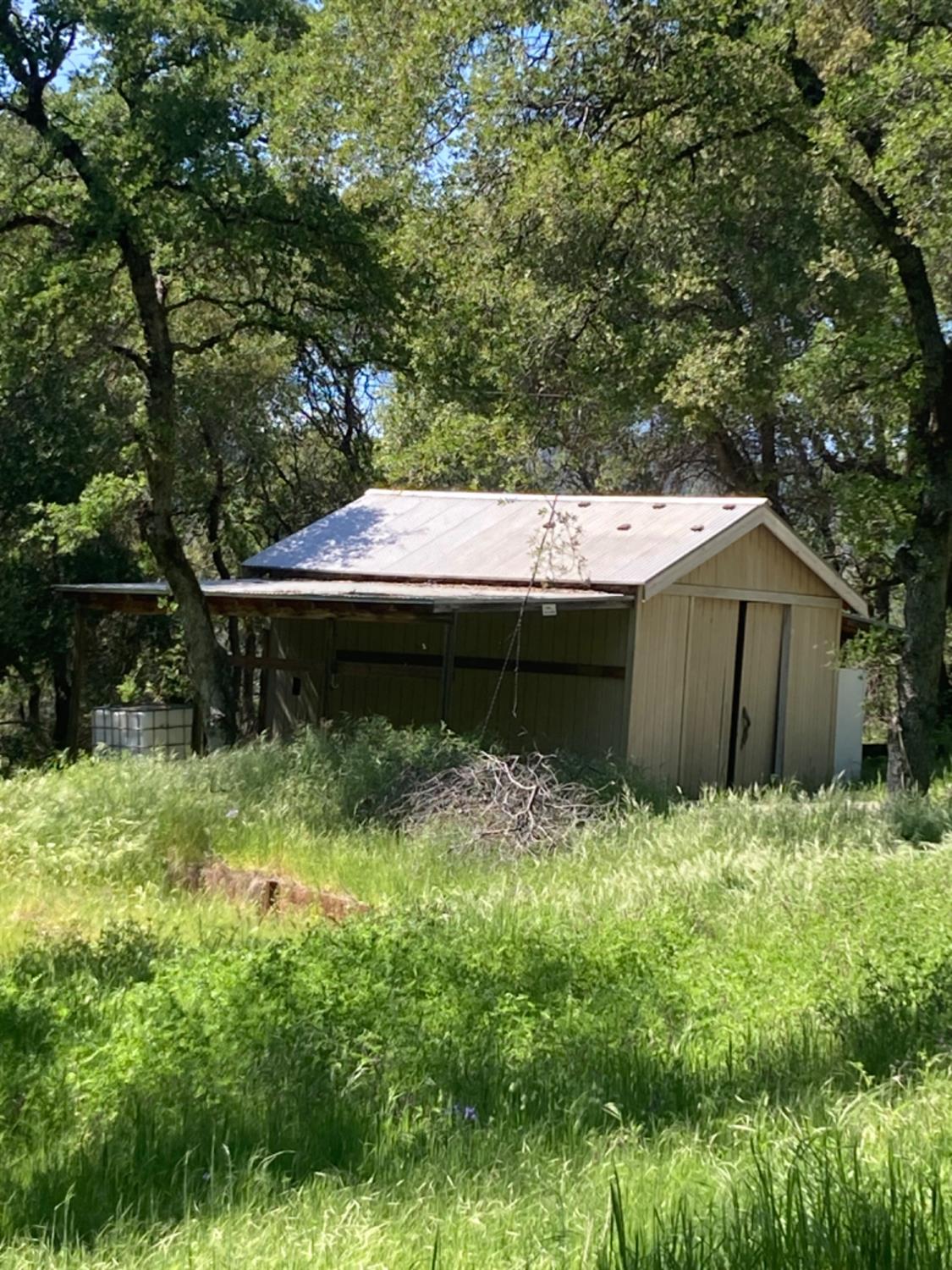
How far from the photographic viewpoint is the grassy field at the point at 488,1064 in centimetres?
340

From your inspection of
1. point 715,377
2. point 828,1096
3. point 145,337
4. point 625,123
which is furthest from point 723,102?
point 828,1096

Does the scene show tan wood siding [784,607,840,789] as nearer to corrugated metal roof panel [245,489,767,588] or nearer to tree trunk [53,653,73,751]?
corrugated metal roof panel [245,489,767,588]

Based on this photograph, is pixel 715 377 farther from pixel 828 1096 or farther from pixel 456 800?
pixel 828 1096

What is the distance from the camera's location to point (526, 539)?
55.9 feet

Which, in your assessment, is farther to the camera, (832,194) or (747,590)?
(832,194)

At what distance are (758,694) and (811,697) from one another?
1410mm

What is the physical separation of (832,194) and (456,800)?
13.0 m

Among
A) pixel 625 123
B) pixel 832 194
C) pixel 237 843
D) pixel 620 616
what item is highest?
pixel 832 194

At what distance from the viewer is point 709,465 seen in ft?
88.1

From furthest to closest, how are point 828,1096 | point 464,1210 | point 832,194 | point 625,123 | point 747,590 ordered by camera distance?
Result: 1. point 832,194
2. point 747,590
3. point 625,123
4. point 828,1096
5. point 464,1210

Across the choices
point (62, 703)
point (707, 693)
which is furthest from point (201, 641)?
point (62, 703)

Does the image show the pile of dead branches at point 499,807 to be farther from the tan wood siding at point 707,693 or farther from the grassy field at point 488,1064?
the tan wood siding at point 707,693

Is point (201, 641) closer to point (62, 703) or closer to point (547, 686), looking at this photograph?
point (547, 686)

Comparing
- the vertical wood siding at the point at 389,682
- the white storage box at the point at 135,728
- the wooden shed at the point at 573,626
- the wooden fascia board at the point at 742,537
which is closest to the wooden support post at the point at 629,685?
the wooden shed at the point at 573,626
